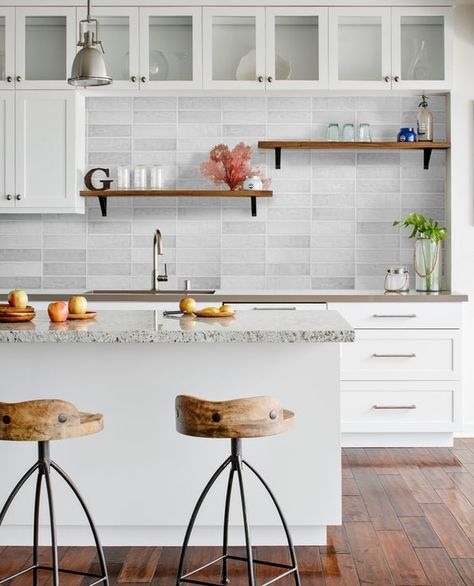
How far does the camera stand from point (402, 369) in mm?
4879

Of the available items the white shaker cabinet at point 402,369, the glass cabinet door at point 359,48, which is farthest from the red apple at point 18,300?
the glass cabinet door at point 359,48

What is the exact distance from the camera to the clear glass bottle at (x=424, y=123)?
5277mm

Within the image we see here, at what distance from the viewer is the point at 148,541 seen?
3.29 meters

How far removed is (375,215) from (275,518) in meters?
2.74

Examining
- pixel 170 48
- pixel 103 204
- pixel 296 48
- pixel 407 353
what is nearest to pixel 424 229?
pixel 407 353

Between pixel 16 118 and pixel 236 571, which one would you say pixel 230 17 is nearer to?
pixel 16 118

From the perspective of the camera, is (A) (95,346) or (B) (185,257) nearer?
(A) (95,346)

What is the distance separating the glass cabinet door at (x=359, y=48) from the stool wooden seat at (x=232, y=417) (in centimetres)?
304

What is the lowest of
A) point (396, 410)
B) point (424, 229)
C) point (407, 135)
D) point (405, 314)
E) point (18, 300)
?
point (396, 410)

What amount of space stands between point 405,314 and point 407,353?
0.74 ft

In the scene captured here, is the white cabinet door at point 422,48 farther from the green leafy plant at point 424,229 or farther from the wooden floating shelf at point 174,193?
the wooden floating shelf at point 174,193

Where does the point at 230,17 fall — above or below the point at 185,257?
above

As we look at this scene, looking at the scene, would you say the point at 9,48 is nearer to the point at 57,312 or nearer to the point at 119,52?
the point at 119,52

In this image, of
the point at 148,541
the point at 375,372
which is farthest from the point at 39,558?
the point at 375,372
